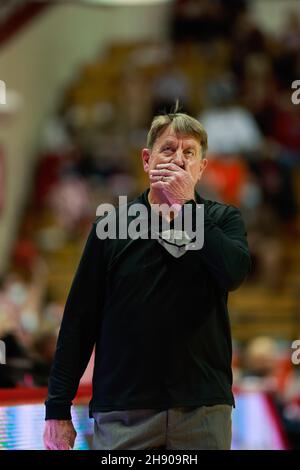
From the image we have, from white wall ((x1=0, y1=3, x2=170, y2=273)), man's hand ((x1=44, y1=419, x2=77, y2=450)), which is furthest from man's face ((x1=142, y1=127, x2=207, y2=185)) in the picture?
white wall ((x1=0, y1=3, x2=170, y2=273))

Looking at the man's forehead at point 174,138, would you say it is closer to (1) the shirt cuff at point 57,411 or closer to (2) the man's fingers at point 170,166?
(2) the man's fingers at point 170,166

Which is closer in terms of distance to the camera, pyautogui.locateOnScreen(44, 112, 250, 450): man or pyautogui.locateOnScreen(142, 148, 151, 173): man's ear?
pyautogui.locateOnScreen(44, 112, 250, 450): man

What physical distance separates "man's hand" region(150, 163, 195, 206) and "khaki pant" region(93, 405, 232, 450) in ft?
1.95

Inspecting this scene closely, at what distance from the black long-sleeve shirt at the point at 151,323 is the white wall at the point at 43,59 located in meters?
7.77

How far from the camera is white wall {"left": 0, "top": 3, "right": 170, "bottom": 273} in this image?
38.7 feet

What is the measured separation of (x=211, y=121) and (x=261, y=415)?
6.21 m

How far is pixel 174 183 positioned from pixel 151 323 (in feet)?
1.31

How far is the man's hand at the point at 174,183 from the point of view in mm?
3293

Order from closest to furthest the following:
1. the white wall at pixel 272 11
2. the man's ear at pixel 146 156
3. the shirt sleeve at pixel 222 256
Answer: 1. the shirt sleeve at pixel 222 256
2. the man's ear at pixel 146 156
3. the white wall at pixel 272 11

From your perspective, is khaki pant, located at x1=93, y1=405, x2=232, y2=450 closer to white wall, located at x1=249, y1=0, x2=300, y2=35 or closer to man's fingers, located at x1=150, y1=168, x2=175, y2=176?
man's fingers, located at x1=150, y1=168, x2=175, y2=176

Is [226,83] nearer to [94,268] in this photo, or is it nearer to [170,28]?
[170,28]

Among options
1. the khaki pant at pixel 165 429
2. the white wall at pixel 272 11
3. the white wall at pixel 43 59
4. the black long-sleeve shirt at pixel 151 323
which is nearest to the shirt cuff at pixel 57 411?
the black long-sleeve shirt at pixel 151 323

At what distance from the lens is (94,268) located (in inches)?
134

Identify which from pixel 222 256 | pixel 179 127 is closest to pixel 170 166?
pixel 179 127
